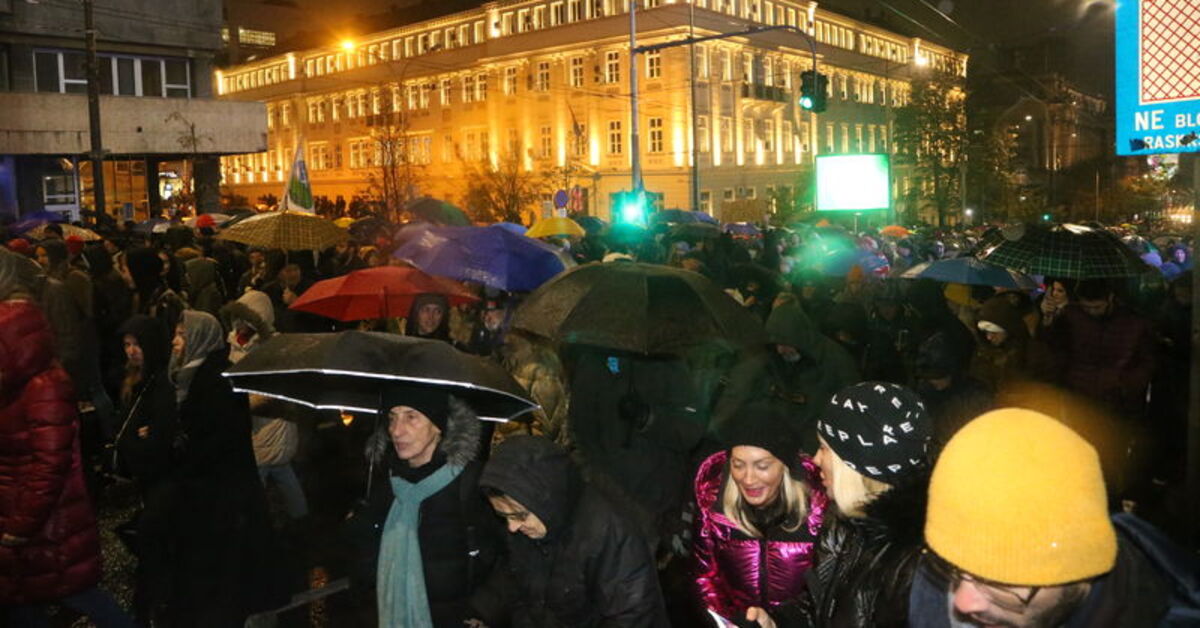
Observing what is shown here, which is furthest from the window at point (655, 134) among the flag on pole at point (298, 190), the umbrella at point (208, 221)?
the flag on pole at point (298, 190)

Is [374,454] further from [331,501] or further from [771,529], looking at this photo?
[331,501]

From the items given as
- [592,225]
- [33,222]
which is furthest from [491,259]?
[33,222]

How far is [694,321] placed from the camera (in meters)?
5.43

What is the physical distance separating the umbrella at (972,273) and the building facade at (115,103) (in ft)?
99.9

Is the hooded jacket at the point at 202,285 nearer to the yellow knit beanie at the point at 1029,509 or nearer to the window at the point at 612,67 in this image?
the yellow knit beanie at the point at 1029,509

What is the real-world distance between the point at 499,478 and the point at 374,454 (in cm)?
101

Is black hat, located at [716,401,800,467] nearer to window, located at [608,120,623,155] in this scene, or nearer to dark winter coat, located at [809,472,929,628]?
dark winter coat, located at [809,472,929,628]

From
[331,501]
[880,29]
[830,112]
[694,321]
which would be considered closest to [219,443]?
[694,321]

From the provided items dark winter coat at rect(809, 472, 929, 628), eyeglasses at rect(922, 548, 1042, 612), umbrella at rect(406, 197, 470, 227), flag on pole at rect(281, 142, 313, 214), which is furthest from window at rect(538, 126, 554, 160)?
eyeglasses at rect(922, 548, 1042, 612)

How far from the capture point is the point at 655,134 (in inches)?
2522

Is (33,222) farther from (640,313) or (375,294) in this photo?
(640,313)

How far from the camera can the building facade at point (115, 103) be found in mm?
34031

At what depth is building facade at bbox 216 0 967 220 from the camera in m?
63.5

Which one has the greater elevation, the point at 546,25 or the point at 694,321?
the point at 546,25
